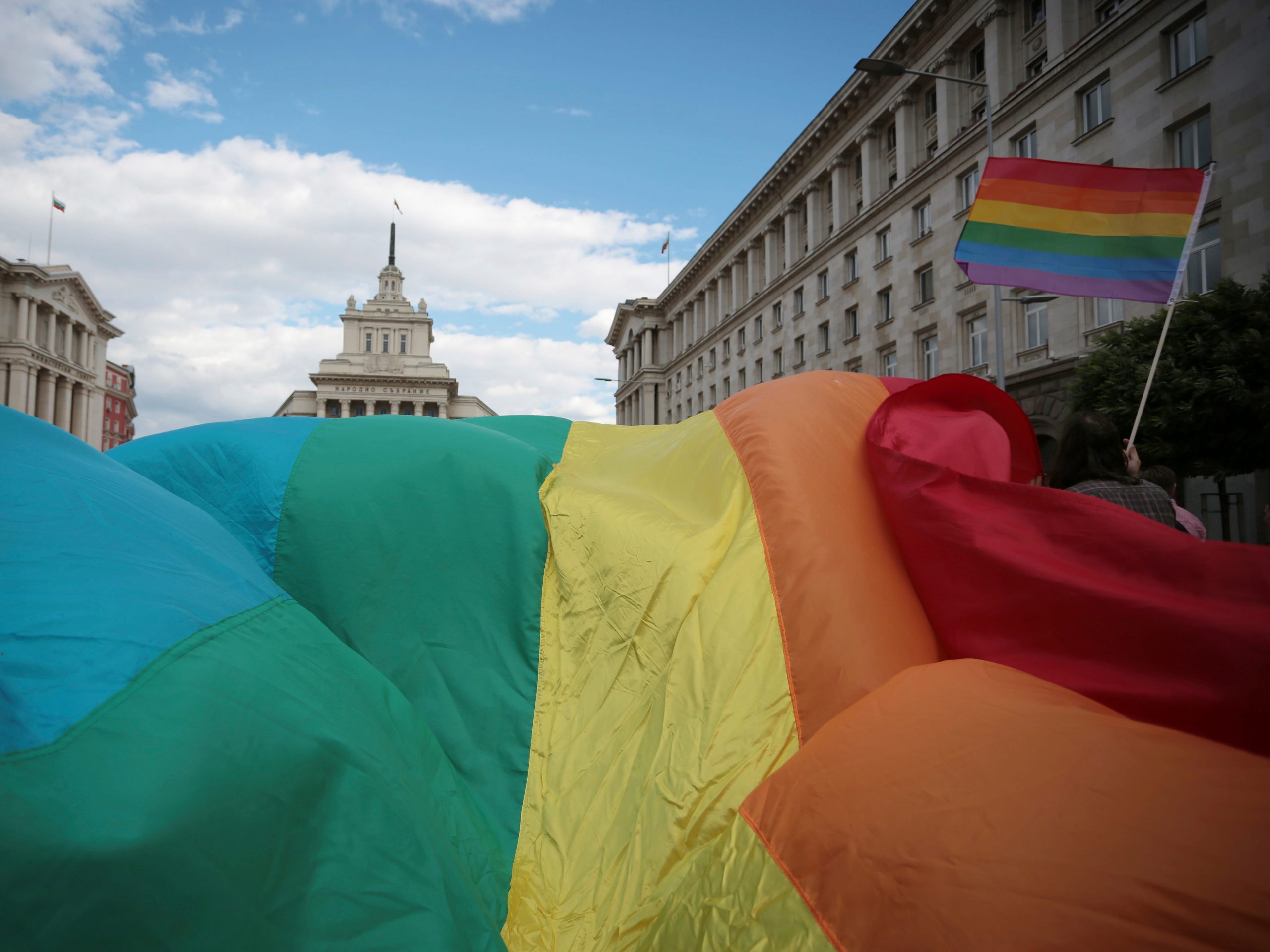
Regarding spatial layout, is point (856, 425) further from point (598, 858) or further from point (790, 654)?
point (598, 858)

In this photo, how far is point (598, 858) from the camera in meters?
1.92

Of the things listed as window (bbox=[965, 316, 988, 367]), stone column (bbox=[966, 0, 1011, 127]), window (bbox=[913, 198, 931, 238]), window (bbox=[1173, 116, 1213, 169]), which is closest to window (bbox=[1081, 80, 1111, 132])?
window (bbox=[1173, 116, 1213, 169])

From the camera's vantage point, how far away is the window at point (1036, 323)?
58.2ft

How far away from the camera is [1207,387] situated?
414 inches

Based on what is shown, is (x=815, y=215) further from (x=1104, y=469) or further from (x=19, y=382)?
(x=19, y=382)

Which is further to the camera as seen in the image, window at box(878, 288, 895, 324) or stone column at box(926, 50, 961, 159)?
window at box(878, 288, 895, 324)

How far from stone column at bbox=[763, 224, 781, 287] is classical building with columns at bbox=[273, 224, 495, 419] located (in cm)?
4860

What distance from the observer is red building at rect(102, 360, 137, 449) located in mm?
73312

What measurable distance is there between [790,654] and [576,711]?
735 mm

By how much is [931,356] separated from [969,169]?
5387mm

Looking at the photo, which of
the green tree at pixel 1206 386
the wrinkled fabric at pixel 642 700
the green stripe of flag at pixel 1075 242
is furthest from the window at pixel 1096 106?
the wrinkled fabric at pixel 642 700

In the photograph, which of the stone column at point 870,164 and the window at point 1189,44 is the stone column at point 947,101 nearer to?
the stone column at point 870,164

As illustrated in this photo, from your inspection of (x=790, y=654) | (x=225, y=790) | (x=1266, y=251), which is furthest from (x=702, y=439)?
(x=1266, y=251)

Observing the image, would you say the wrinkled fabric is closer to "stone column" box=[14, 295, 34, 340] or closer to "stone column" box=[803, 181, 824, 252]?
"stone column" box=[803, 181, 824, 252]
